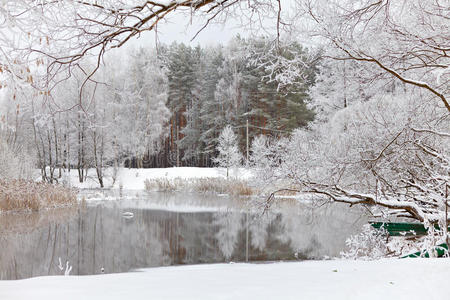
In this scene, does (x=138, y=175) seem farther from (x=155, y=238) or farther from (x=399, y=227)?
(x=399, y=227)

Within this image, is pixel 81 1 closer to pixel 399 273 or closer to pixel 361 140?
pixel 399 273

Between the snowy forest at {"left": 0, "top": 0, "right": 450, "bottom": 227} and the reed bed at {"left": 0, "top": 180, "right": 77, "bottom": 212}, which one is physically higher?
the snowy forest at {"left": 0, "top": 0, "right": 450, "bottom": 227}

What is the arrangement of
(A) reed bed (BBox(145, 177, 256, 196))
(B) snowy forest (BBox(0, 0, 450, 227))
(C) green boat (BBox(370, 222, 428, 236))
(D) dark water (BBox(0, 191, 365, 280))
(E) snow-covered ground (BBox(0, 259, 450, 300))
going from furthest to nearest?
(A) reed bed (BBox(145, 177, 256, 196)) < (D) dark water (BBox(0, 191, 365, 280)) < (C) green boat (BBox(370, 222, 428, 236)) < (B) snowy forest (BBox(0, 0, 450, 227)) < (E) snow-covered ground (BBox(0, 259, 450, 300))

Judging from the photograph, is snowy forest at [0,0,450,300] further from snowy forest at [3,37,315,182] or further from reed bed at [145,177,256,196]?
snowy forest at [3,37,315,182]

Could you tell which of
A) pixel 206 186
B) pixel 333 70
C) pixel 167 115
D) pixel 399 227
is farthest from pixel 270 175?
pixel 167 115

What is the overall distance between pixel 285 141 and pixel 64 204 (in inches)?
408

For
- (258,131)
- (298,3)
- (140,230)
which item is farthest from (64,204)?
(258,131)

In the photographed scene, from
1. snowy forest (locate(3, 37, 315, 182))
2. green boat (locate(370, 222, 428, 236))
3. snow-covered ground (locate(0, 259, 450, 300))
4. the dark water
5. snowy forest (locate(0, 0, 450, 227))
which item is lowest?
the dark water

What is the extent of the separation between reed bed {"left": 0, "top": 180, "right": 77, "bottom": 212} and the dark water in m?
0.58

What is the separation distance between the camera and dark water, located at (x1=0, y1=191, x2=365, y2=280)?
7500 mm

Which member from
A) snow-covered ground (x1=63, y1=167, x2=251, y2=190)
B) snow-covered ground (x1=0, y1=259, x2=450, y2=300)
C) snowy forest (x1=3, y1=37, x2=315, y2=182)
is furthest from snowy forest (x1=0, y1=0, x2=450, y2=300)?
snowy forest (x1=3, y1=37, x2=315, y2=182)

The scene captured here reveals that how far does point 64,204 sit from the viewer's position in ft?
48.2

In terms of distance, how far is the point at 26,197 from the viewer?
12.4 meters

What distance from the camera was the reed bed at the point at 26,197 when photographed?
39.4 feet
